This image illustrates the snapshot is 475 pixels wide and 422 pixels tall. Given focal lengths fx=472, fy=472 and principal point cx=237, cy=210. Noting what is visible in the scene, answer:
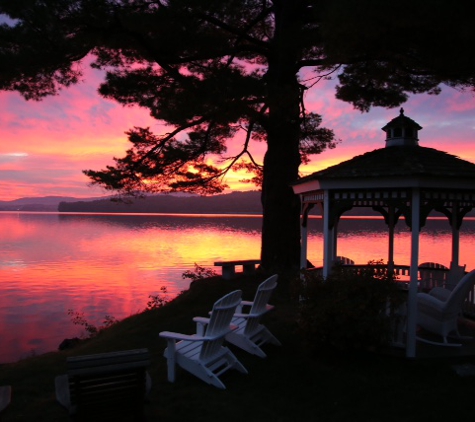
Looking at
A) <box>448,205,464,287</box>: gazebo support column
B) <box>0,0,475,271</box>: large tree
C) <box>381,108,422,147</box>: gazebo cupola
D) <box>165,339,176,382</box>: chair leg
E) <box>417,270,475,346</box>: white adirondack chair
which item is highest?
<box>0,0,475,271</box>: large tree

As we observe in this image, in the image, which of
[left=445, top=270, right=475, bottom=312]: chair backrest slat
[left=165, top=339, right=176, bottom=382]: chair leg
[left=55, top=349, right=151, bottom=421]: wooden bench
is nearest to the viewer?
[left=55, top=349, right=151, bottom=421]: wooden bench

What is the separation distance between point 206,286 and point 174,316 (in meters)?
1.97

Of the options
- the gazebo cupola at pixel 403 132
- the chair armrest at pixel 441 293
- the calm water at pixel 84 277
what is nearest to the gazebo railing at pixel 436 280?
the chair armrest at pixel 441 293

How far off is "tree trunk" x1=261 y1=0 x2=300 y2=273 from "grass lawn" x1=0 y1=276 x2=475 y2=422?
17.8ft

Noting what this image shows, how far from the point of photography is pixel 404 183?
266 inches

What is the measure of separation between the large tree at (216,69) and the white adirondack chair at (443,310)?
13.1 ft

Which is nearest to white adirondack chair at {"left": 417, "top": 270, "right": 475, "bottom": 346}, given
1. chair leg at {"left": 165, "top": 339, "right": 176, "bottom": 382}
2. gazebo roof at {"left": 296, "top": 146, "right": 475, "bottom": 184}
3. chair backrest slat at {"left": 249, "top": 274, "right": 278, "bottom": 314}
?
gazebo roof at {"left": 296, "top": 146, "right": 475, "bottom": 184}

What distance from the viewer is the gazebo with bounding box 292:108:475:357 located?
6.74 m

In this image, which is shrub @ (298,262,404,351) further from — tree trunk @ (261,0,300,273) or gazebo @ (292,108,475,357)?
tree trunk @ (261,0,300,273)

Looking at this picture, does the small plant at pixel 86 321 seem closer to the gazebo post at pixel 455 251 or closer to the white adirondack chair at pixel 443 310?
the white adirondack chair at pixel 443 310

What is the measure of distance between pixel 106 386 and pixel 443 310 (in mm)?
5111

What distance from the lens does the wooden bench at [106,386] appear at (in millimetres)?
4059

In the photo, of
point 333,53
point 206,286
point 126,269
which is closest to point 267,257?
point 206,286

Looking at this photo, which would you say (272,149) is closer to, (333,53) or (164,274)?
(333,53)
